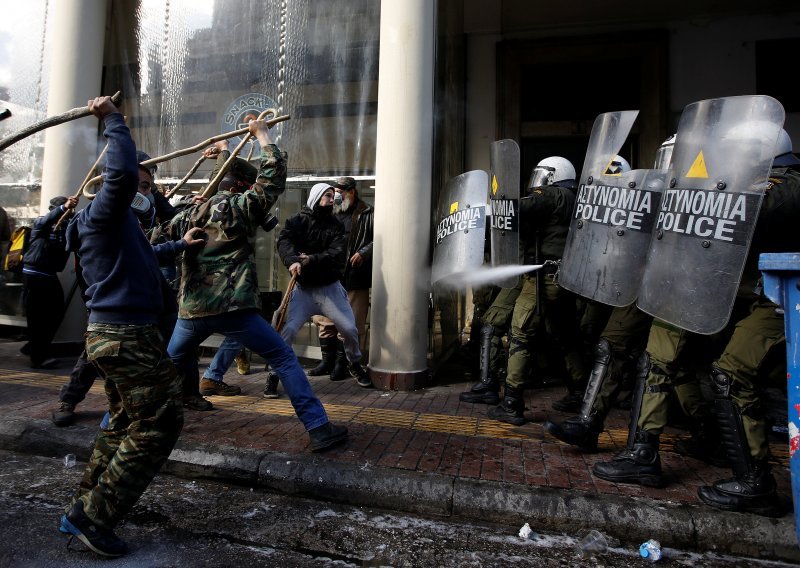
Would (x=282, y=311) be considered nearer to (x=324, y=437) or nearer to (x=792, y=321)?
(x=324, y=437)

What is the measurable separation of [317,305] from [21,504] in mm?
2553

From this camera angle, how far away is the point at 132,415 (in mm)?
2258

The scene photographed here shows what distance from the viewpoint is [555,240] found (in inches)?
154

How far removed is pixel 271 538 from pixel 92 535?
0.73m

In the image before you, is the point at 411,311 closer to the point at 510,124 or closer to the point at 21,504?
the point at 21,504

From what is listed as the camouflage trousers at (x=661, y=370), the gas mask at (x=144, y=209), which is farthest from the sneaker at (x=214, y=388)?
the camouflage trousers at (x=661, y=370)

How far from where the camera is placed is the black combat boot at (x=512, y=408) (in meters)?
3.88

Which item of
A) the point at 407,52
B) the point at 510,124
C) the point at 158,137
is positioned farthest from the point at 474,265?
the point at 158,137

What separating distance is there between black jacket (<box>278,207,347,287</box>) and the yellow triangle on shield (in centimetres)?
293

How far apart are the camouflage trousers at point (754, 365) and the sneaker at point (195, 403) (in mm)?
3475

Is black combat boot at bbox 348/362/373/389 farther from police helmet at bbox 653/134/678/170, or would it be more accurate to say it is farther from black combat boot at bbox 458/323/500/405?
police helmet at bbox 653/134/678/170

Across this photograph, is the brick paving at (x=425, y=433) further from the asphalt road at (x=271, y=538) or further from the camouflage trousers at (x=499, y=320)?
the camouflage trousers at (x=499, y=320)

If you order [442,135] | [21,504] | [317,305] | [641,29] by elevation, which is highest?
[641,29]

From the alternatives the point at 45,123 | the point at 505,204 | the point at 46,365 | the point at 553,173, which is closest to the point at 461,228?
the point at 505,204
